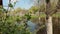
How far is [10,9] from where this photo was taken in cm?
255

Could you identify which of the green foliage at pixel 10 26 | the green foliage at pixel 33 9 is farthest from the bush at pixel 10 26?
the green foliage at pixel 33 9

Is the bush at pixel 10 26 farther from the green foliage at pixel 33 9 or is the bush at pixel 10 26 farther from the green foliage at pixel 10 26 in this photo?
the green foliage at pixel 33 9

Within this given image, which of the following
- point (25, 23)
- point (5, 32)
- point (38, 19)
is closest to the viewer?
point (5, 32)

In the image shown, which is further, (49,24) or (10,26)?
(49,24)

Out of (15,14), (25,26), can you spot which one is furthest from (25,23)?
(15,14)

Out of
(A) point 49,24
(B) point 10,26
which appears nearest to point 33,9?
(A) point 49,24

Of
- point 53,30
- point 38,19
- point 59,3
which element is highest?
point 59,3

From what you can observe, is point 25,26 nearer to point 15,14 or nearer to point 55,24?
point 15,14

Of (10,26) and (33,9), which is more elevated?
(33,9)

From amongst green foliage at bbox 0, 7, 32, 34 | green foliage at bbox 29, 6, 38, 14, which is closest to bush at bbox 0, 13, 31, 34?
green foliage at bbox 0, 7, 32, 34

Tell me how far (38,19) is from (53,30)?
0.89 feet

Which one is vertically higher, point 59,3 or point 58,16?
point 59,3

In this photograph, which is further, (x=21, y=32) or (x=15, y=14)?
(x=15, y=14)

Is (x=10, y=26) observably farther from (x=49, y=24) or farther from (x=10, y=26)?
(x=49, y=24)
